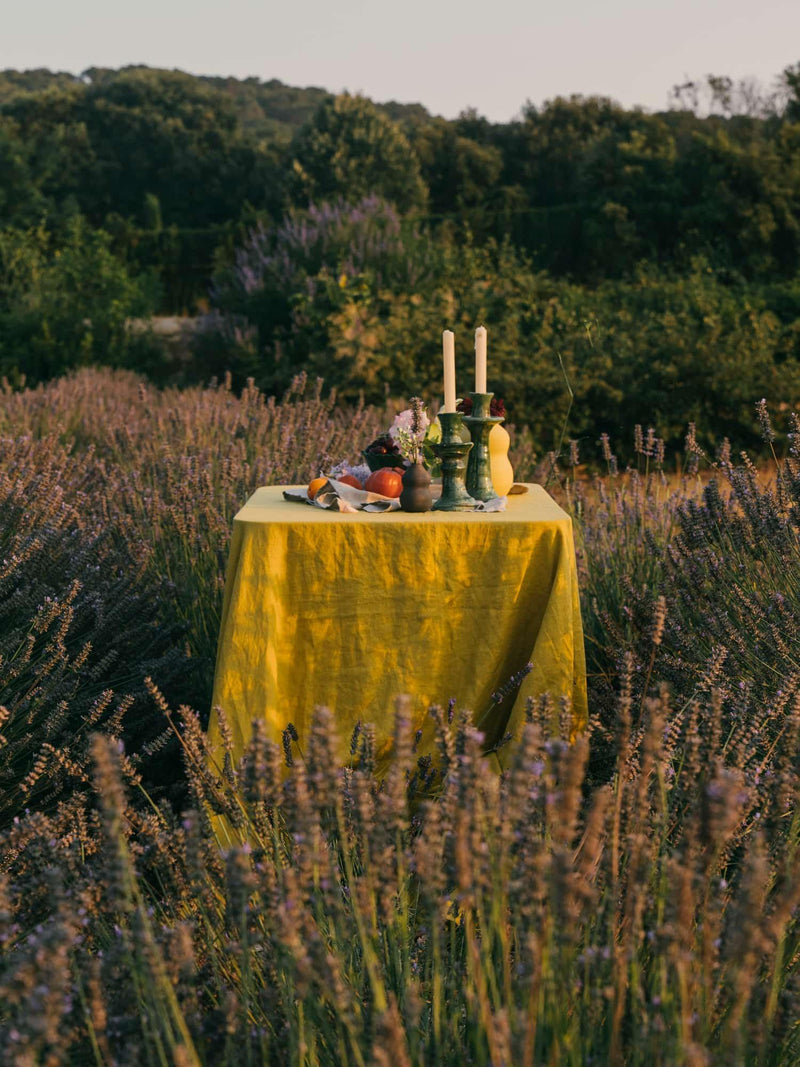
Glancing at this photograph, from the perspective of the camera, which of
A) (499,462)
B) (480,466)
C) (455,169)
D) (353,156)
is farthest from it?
(455,169)

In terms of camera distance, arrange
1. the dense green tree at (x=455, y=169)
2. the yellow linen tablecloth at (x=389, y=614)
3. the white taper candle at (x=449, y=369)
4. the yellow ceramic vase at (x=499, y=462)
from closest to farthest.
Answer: the yellow linen tablecloth at (x=389, y=614)
the white taper candle at (x=449, y=369)
the yellow ceramic vase at (x=499, y=462)
the dense green tree at (x=455, y=169)

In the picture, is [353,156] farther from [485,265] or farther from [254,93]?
[254,93]

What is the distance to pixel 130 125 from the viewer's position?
98.3 ft

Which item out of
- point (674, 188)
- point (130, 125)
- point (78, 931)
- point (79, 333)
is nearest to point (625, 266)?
point (674, 188)

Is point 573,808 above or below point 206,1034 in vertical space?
above

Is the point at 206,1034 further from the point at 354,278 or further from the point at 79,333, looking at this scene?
the point at 79,333

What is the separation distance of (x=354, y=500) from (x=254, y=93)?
5183 cm

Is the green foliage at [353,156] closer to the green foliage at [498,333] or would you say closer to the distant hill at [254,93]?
the green foliage at [498,333]

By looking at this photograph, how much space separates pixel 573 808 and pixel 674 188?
1488 cm

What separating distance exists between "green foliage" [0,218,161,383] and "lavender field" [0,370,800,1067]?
695cm

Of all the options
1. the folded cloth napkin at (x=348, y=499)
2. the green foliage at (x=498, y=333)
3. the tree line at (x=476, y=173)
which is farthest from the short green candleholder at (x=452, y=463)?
the tree line at (x=476, y=173)

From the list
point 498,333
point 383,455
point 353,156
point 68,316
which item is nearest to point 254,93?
point 353,156

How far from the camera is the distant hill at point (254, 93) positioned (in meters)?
41.8

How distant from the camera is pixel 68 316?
1101cm
